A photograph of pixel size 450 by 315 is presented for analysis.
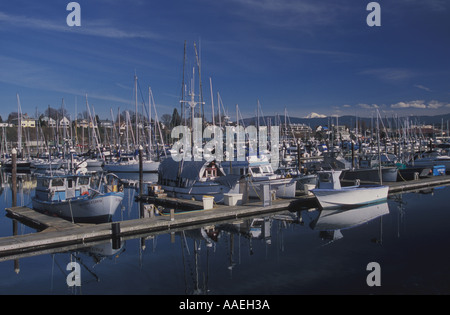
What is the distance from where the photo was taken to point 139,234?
824 inches

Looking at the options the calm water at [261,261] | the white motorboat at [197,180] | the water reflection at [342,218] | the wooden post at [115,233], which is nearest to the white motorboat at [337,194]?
the water reflection at [342,218]

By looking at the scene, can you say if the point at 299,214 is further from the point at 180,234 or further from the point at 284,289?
the point at 284,289

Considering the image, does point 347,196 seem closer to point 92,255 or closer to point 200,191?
point 200,191

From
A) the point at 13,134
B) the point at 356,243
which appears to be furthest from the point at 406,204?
the point at 13,134

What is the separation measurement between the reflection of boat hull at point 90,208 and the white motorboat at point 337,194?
13670mm

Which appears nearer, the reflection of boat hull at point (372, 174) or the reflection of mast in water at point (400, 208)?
the reflection of mast in water at point (400, 208)

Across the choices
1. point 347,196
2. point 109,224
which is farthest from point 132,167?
point 109,224

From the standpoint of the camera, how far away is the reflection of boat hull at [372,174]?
4066cm

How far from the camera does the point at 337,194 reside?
27.3 metres

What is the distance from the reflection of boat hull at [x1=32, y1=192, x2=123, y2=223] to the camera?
77.2 ft

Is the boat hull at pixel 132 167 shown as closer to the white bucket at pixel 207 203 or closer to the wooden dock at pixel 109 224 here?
the wooden dock at pixel 109 224

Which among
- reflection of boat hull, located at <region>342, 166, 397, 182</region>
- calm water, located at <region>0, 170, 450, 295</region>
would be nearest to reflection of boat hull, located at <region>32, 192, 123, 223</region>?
calm water, located at <region>0, 170, 450, 295</region>

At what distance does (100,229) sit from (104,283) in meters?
5.55

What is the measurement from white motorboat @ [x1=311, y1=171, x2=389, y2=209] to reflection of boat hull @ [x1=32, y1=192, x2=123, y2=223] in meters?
13.7
